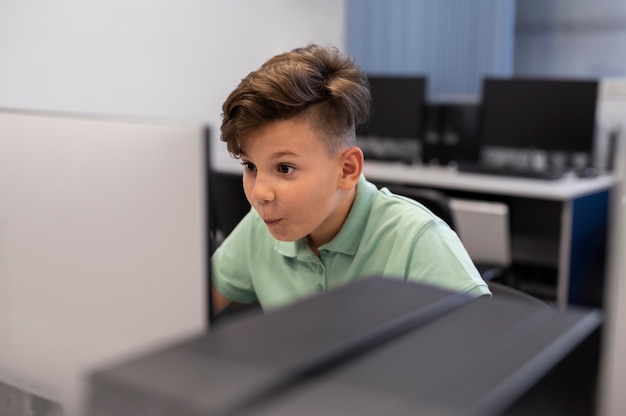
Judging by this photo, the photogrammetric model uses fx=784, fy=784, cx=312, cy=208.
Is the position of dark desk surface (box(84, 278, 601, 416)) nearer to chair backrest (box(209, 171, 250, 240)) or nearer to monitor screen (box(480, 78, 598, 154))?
chair backrest (box(209, 171, 250, 240))

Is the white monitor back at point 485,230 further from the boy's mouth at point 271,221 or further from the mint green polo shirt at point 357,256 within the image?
the boy's mouth at point 271,221

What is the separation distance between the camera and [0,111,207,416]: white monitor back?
2.61 ft

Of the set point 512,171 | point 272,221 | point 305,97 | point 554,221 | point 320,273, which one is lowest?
point 554,221

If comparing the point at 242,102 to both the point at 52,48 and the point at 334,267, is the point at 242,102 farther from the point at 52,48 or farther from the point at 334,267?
the point at 52,48

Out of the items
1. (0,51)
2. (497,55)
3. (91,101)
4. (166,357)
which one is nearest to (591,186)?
(497,55)

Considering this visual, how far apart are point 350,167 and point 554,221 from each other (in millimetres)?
2554

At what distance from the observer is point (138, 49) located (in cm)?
388

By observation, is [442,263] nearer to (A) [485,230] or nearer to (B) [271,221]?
(B) [271,221]

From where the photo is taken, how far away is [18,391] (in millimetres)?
968

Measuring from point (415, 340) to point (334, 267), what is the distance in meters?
0.74

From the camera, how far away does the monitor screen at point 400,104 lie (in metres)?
4.25

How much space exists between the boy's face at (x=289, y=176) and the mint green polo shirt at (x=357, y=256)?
0.31 feet

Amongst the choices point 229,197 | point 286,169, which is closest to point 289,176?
point 286,169

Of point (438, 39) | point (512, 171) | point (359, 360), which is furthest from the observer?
point (438, 39)
